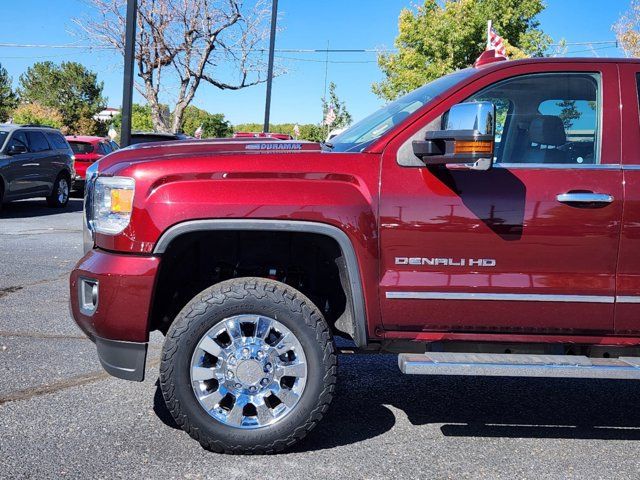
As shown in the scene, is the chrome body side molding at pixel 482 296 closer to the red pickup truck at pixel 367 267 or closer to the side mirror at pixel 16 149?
the red pickup truck at pixel 367 267

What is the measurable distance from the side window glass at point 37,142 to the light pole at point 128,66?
589 cm

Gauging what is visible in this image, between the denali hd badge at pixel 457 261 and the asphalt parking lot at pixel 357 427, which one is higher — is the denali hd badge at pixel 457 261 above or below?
above

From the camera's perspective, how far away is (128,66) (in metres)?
9.17

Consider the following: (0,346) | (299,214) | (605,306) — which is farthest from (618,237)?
(0,346)

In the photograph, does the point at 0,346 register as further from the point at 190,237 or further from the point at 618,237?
the point at 618,237

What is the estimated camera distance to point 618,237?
3.34 meters

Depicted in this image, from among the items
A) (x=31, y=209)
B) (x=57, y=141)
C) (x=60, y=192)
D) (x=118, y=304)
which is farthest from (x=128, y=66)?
(x=31, y=209)

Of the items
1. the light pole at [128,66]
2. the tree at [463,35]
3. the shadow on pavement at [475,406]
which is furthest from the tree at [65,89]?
the shadow on pavement at [475,406]

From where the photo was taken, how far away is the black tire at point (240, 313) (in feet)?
10.8

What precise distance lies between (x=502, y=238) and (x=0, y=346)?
12.4ft

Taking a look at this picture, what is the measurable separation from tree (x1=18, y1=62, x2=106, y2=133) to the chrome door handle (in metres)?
51.8

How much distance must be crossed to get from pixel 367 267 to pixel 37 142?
13.2m

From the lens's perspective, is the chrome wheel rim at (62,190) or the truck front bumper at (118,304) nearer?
the truck front bumper at (118,304)

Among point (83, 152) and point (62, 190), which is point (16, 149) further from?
point (83, 152)
